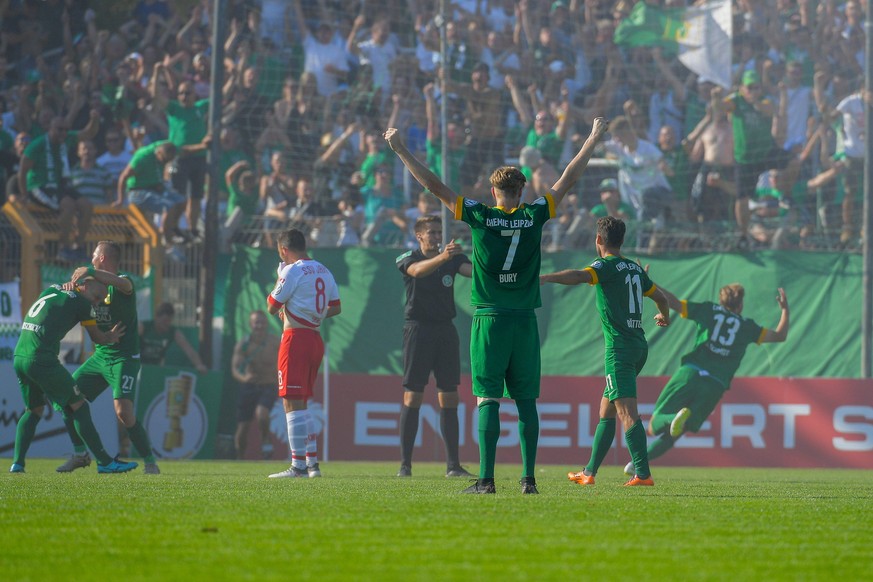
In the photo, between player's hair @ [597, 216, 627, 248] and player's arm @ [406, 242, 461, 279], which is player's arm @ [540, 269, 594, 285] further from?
player's arm @ [406, 242, 461, 279]

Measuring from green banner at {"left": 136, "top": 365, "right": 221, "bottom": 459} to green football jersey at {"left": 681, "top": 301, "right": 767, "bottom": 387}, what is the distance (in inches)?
268

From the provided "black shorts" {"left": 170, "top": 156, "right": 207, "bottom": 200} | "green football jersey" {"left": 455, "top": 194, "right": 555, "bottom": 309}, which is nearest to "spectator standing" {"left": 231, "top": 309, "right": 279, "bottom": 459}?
"black shorts" {"left": 170, "top": 156, "right": 207, "bottom": 200}

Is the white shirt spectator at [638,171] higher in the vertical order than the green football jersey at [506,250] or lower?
higher

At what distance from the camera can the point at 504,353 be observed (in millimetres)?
8508

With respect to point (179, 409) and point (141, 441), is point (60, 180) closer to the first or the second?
point (179, 409)

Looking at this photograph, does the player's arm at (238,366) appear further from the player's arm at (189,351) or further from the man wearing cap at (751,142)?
the man wearing cap at (751,142)

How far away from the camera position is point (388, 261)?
18297 mm

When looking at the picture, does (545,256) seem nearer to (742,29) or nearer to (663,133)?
(663,133)

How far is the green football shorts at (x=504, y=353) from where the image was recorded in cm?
850

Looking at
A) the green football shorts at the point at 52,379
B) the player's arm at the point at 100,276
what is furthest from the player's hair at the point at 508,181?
the green football shorts at the point at 52,379

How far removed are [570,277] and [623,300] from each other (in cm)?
96

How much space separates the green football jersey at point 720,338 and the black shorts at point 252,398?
238 inches

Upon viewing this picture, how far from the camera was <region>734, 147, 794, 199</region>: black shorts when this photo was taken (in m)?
19.2

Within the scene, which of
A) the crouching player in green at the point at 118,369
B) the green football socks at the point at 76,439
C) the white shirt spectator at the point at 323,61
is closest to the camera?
the crouching player in green at the point at 118,369
